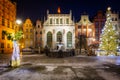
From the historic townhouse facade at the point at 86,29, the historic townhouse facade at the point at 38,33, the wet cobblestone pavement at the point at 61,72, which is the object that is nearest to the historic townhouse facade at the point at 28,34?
the historic townhouse facade at the point at 38,33

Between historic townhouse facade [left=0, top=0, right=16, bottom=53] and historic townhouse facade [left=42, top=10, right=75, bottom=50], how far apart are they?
15.6m

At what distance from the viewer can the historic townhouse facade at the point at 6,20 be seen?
39.1m

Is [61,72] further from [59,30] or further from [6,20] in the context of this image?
[59,30]

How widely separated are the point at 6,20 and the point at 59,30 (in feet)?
72.3

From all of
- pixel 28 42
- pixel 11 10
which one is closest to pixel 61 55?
pixel 11 10

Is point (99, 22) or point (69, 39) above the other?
point (99, 22)

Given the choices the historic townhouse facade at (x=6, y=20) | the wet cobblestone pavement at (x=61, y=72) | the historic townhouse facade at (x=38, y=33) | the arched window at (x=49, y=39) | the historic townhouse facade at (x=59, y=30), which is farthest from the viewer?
the historic townhouse facade at (x=38, y=33)

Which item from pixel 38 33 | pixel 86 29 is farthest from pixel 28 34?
pixel 86 29

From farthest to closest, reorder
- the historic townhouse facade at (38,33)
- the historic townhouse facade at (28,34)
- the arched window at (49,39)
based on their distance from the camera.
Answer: the historic townhouse facade at (28,34) → the historic townhouse facade at (38,33) → the arched window at (49,39)

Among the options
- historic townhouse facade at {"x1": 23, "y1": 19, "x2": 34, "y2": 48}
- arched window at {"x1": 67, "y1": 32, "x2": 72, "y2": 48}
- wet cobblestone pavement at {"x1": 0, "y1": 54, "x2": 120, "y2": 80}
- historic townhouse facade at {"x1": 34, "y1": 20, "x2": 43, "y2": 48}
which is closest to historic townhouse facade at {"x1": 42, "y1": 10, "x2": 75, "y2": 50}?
arched window at {"x1": 67, "y1": 32, "x2": 72, "y2": 48}

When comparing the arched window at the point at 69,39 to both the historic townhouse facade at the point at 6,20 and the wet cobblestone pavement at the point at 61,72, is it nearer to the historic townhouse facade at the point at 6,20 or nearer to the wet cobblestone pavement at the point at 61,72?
the historic townhouse facade at the point at 6,20

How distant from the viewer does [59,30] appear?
59.2 metres

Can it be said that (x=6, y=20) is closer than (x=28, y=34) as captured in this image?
Yes

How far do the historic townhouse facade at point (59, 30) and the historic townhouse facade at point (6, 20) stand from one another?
51.1 feet
